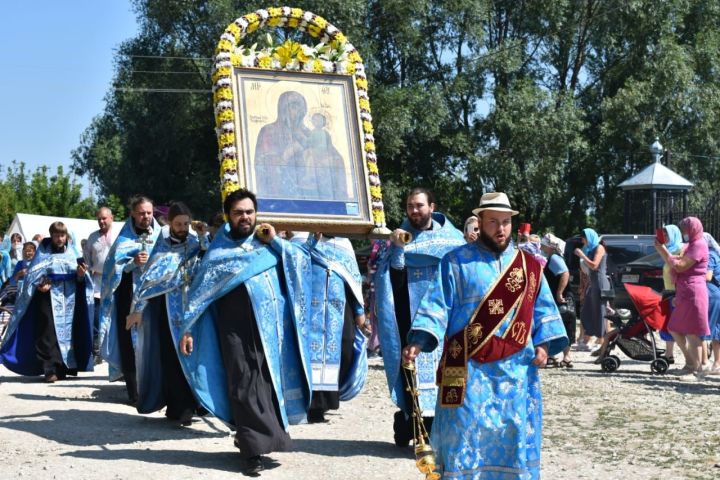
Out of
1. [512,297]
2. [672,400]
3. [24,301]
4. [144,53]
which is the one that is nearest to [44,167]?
[144,53]

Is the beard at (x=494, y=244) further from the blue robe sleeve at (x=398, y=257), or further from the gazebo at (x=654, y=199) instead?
the gazebo at (x=654, y=199)

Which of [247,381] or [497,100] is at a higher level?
[497,100]

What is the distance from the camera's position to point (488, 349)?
6277 millimetres

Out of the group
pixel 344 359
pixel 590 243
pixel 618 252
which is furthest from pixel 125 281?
pixel 618 252

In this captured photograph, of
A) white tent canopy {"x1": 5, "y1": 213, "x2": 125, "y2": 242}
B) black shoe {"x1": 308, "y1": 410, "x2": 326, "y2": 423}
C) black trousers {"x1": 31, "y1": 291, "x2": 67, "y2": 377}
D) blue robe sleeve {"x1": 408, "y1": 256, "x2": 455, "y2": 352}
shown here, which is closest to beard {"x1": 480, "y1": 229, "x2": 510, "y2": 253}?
blue robe sleeve {"x1": 408, "y1": 256, "x2": 455, "y2": 352}

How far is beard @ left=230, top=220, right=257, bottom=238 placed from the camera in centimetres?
843

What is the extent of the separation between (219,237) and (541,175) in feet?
85.4

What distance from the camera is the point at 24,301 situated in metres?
13.9

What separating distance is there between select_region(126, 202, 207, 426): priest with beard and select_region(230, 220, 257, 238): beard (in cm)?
151

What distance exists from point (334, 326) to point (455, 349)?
4.11m

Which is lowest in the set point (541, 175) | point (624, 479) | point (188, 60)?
point (624, 479)

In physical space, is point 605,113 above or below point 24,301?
above

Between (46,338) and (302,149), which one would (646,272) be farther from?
(302,149)

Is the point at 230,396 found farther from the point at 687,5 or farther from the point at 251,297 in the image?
the point at 687,5
